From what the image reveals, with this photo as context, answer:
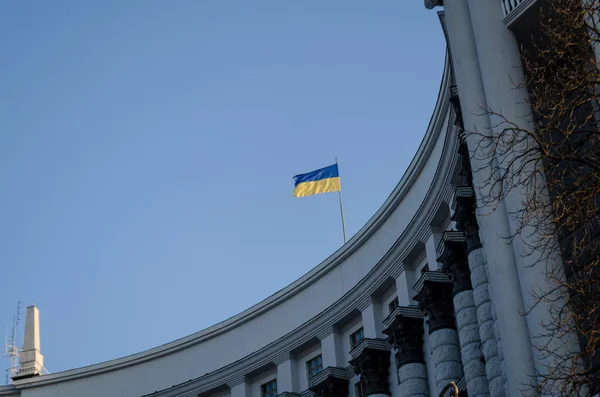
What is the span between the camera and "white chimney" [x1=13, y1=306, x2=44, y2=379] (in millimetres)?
68875

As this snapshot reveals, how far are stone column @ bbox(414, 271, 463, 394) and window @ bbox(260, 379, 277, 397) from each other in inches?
592

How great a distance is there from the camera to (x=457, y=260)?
41.9 m

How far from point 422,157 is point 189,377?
2223 centimetres

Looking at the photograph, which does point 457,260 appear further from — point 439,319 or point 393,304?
point 393,304

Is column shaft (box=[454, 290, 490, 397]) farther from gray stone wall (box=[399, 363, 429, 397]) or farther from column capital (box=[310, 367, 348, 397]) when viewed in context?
column capital (box=[310, 367, 348, 397])

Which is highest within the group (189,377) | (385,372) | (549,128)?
(189,377)

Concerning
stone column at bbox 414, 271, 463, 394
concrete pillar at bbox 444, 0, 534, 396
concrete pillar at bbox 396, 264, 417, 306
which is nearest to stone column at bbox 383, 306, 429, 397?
stone column at bbox 414, 271, 463, 394

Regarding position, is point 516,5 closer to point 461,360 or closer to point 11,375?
point 461,360

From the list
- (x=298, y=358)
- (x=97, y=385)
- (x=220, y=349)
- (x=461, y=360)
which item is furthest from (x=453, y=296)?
(x=97, y=385)

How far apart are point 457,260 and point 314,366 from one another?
15866mm

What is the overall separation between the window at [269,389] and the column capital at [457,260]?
709 inches

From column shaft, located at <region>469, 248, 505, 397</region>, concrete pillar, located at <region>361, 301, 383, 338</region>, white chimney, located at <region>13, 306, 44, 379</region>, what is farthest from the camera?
white chimney, located at <region>13, 306, 44, 379</region>

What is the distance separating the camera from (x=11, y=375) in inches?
2790

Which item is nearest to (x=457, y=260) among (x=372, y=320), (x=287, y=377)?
(x=372, y=320)
